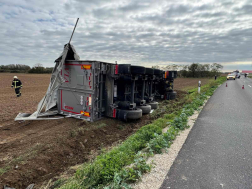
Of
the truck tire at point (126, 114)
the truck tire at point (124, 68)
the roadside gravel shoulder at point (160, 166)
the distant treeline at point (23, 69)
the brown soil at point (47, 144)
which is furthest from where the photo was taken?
the distant treeline at point (23, 69)

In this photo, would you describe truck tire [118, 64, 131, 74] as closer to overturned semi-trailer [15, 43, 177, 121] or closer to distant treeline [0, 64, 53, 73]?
overturned semi-trailer [15, 43, 177, 121]

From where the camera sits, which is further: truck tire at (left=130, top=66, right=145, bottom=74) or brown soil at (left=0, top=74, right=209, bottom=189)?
truck tire at (left=130, top=66, right=145, bottom=74)

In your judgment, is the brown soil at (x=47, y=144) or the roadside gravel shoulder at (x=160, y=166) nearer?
the roadside gravel shoulder at (x=160, y=166)

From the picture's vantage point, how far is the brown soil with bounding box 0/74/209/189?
3.11 m

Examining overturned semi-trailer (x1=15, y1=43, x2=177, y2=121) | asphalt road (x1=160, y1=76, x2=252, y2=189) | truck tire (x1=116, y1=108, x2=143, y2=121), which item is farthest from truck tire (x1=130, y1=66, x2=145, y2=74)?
asphalt road (x1=160, y1=76, x2=252, y2=189)

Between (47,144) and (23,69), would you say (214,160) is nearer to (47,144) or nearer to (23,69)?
(47,144)

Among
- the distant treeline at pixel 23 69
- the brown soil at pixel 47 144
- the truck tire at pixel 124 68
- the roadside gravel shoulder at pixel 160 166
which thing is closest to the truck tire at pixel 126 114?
the brown soil at pixel 47 144

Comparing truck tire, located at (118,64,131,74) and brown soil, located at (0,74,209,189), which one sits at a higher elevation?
truck tire, located at (118,64,131,74)

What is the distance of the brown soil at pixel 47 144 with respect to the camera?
3114mm

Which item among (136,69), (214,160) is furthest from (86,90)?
(214,160)

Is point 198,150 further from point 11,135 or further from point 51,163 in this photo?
→ point 11,135

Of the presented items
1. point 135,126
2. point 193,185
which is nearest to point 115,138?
point 135,126

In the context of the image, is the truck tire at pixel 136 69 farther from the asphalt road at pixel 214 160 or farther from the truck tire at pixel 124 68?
the asphalt road at pixel 214 160

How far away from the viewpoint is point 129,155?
3334 millimetres
